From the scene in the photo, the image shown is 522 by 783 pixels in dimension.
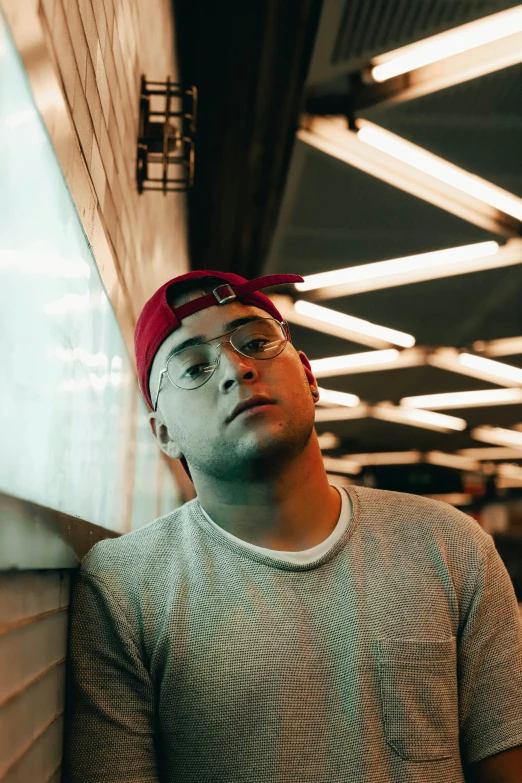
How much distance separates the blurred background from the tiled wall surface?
1 centimetres

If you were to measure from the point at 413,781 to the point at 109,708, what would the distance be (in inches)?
22.7

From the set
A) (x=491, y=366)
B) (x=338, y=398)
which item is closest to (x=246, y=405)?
(x=491, y=366)

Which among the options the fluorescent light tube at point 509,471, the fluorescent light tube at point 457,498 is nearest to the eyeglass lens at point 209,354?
the fluorescent light tube at point 457,498

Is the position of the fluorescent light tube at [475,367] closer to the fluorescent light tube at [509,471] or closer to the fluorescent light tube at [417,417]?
the fluorescent light tube at [417,417]

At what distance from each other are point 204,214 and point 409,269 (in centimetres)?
171

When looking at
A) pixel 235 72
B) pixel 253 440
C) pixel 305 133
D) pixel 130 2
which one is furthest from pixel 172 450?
pixel 305 133

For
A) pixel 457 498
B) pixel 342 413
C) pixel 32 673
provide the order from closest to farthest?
pixel 32 673 → pixel 342 413 → pixel 457 498

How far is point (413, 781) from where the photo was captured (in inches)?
52.3

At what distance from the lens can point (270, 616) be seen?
4.69 ft

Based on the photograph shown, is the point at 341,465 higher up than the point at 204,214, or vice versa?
the point at 341,465

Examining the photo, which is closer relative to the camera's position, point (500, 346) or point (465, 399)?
point (500, 346)

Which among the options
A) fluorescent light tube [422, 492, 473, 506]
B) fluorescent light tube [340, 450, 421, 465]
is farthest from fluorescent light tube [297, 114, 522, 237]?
fluorescent light tube [422, 492, 473, 506]

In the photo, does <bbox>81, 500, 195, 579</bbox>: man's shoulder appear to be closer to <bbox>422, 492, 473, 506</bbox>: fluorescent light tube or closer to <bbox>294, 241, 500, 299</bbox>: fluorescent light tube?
<bbox>294, 241, 500, 299</bbox>: fluorescent light tube

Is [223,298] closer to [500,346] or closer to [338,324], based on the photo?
[338,324]
